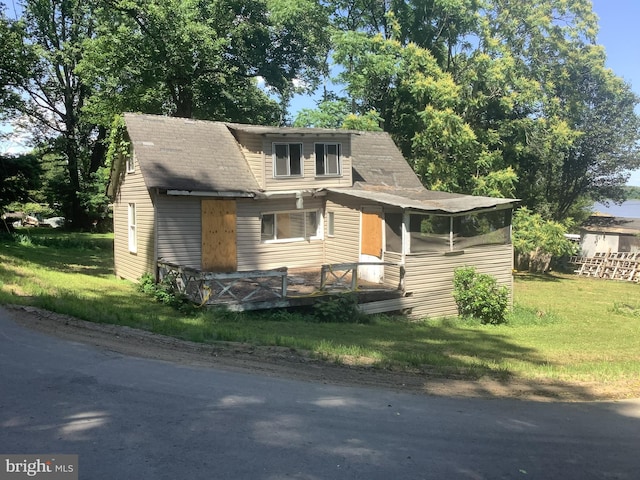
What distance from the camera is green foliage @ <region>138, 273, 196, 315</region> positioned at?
13.4 meters

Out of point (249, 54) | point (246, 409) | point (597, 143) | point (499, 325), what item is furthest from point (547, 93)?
point (246, 409)

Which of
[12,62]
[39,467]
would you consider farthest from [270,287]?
[12,62]

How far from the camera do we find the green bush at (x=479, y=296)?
659 inches

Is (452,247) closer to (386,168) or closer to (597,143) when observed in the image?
(386,168)

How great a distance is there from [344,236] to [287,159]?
138 inches

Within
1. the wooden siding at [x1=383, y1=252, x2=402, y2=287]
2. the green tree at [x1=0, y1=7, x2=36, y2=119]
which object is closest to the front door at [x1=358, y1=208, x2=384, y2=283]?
the wooden siding at [x1=383, y1=252, x2=402, y2=287]

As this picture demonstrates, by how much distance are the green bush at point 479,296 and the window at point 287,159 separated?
684 centimetres

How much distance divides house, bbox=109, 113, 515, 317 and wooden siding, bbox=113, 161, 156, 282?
4 centimetres

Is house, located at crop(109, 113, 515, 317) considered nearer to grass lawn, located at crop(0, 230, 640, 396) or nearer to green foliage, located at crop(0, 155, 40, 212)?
grass lawn, located at crop(0, 230, 640, 396)

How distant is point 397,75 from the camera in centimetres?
2920

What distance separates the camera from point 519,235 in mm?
27719

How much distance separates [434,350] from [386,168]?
1356 cm

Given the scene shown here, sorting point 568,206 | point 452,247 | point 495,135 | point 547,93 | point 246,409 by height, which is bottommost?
point 246,409

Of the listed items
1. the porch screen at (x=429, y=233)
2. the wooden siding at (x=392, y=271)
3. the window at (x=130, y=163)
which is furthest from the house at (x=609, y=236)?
the window at (x=130, y=163)
